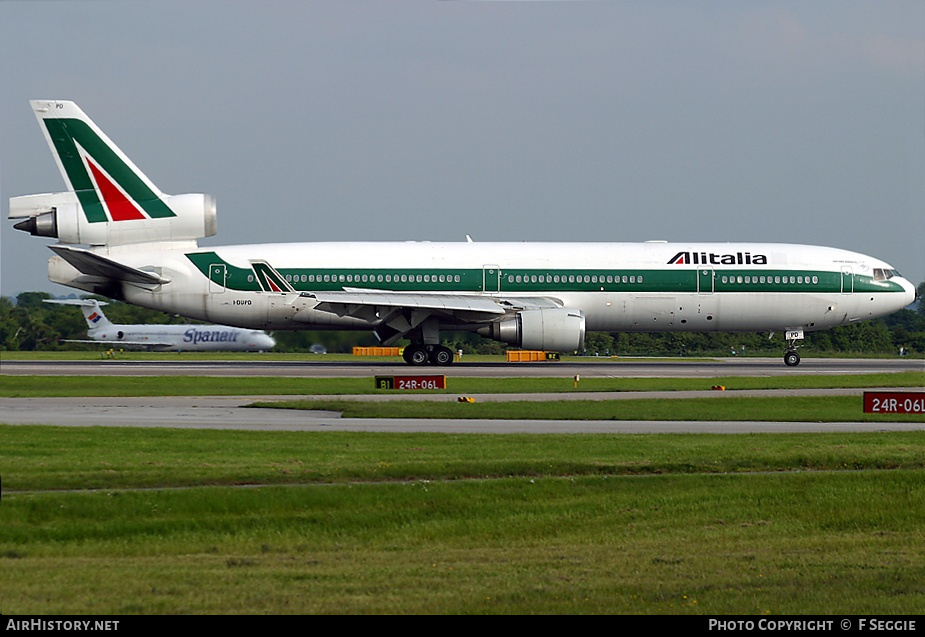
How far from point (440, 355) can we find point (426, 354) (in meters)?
0.63

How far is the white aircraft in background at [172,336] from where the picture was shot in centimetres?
7638

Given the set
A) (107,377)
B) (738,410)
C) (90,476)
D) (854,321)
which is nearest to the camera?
(90,476)

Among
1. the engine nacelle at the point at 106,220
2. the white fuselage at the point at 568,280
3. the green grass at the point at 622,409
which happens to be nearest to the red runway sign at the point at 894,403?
the green grass at the point at 622,409

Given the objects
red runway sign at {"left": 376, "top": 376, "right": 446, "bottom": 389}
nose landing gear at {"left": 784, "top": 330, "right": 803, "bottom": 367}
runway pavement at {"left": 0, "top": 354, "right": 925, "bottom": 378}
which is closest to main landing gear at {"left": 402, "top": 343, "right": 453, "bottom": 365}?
runway pavement at {"left": 0, "top": 354, "right": 925, "bottom": 378}

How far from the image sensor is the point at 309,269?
153 feet

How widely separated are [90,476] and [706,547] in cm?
874

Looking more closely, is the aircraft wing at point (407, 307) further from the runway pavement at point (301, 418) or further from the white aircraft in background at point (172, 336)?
the white aircraft in background at point (172, 336)

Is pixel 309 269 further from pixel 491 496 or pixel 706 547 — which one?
pixel 706 547

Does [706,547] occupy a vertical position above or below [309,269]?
below

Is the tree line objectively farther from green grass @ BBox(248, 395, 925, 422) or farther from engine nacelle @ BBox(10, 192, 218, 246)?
green grass @ BBox(248, 395, 925, 422)

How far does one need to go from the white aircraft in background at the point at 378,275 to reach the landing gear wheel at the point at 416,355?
4 centimetres

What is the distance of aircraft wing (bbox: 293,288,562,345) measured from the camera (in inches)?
1773
